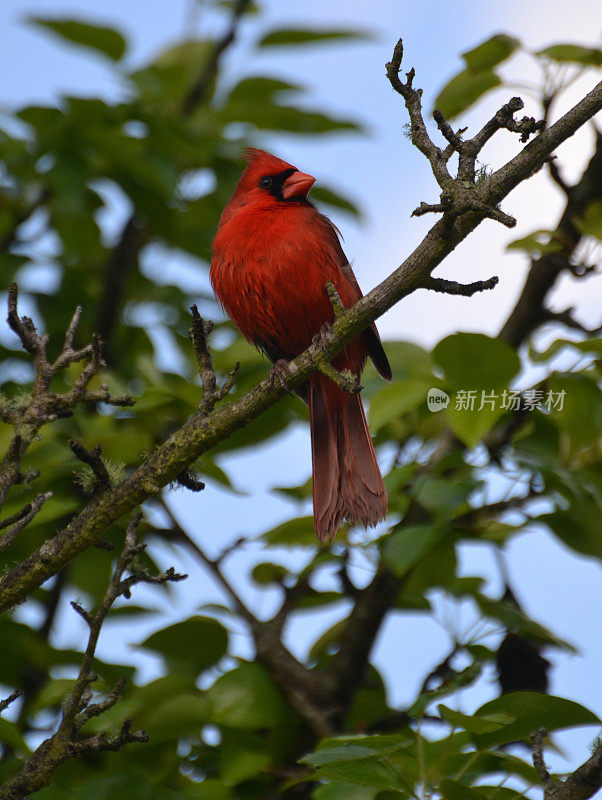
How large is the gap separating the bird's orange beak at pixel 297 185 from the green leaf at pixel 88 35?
2.87ft

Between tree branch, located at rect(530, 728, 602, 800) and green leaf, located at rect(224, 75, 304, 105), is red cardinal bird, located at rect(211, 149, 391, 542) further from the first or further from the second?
tree branch, located at rect(530, 728, 602, 800)

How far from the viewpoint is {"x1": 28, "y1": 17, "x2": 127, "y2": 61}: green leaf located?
11.8ft

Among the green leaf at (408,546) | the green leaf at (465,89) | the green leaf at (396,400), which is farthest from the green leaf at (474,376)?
the green leaf at (465,89)

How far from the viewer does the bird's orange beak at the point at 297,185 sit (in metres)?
4.10

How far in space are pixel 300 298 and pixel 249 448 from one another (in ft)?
2.10

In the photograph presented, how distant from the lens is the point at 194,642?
9.99 ft

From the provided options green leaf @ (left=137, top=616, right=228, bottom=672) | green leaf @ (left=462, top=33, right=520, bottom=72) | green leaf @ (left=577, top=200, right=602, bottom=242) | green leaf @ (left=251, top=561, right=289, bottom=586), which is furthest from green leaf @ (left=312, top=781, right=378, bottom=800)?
green leaf @ (left=462, top=33, right=520, bottom=72)

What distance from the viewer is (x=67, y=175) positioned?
3.57 metres

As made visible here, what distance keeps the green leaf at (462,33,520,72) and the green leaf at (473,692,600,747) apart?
2.01 m

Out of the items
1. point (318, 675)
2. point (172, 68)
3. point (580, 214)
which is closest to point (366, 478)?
point (318, 675)

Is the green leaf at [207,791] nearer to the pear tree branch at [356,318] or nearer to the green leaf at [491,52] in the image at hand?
the pear tree branch at [356,318]

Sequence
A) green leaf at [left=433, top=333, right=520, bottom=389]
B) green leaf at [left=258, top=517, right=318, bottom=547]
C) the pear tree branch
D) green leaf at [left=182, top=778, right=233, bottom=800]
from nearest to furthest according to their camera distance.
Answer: the pear tree branch, green leaf at [left=182, top=778, right=233, bottom=800], green leaf at [left=433, top=333, right=520, bottom=389], green leaf at [left=258, top=517, right=318, bottom=547]

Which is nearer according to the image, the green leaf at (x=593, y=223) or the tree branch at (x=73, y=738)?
the tree branch at (x=73, y=738)

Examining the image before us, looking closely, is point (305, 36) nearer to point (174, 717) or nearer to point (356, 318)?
point (356, 318)
